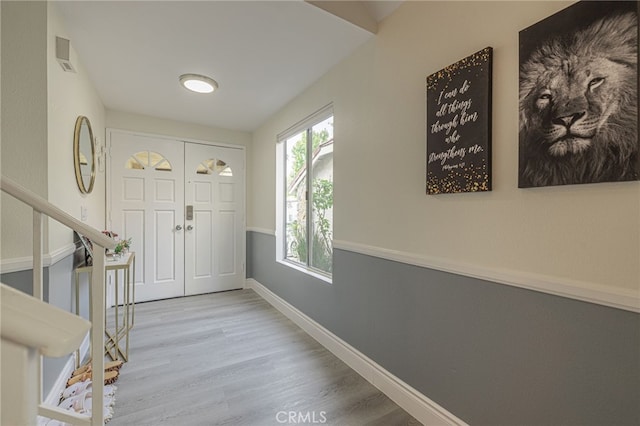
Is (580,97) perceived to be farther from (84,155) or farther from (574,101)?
(84,155)

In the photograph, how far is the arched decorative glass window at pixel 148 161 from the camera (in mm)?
3314

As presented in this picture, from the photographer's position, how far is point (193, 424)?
1.48 metres

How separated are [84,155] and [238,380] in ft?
7.04

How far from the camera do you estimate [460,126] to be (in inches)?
51.6

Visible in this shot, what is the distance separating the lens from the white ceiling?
1662mm

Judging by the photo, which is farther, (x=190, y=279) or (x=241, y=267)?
(x=241, y=267)

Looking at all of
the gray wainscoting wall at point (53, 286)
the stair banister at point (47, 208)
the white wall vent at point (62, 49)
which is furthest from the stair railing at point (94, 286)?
the white wall vent at point (62, 49)

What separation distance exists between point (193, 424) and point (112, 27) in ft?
8.06

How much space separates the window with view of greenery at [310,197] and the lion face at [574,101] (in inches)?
63.6

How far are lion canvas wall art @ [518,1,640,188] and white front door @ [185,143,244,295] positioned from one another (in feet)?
11.4

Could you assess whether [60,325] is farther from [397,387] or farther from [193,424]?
[397,387]

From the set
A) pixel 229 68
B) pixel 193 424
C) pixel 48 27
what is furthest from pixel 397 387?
pixel 48 27

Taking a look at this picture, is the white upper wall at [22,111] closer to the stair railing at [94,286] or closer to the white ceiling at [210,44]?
the white ceiling at [210,44]

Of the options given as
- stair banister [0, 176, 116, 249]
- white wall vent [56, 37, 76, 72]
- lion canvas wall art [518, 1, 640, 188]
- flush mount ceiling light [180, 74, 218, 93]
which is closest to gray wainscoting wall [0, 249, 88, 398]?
stair banister [0, 176, 116, 249]
